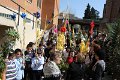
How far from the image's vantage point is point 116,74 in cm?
1451

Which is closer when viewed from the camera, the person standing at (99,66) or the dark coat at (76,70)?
the dark coat at (76,70)

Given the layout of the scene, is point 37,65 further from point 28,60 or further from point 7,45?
point 7,45

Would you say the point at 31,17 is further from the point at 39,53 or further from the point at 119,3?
the point at 119,3

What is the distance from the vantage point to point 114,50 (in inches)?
600

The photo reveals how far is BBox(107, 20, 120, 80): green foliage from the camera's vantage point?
1464 cm

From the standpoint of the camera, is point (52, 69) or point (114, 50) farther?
point (114, 50)

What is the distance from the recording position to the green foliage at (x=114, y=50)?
48.0 ft

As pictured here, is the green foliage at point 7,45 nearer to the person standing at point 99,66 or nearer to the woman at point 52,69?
the woman at point 52,69

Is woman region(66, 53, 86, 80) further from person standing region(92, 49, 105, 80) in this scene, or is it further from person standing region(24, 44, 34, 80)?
person standing region(24, 44, 34, 80)

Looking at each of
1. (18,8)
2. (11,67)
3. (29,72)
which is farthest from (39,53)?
(18,8)

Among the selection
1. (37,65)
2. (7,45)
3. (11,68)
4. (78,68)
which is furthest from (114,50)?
(7,45)

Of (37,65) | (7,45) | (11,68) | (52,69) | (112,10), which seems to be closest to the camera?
(52,69)

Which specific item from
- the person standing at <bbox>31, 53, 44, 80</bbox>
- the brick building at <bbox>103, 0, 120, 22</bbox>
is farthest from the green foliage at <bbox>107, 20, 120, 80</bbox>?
the brick building at <bbox>103, 0, 120, 22</bbox>

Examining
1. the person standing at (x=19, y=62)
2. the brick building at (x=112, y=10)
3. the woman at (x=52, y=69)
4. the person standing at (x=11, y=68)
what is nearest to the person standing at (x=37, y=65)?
the person standing at (x=19, y=62)
